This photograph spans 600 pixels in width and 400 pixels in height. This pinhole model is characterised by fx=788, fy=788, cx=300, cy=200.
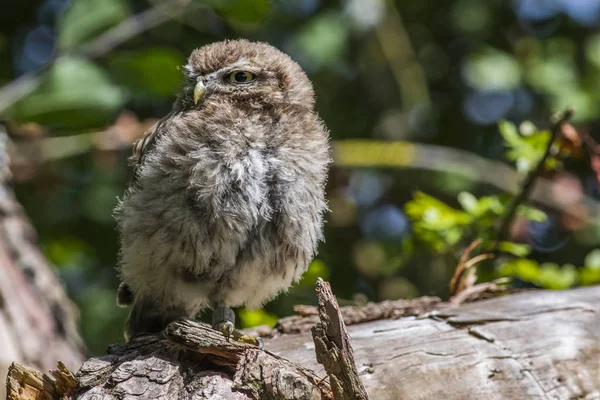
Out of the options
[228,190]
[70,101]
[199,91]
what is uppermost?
[70,101]

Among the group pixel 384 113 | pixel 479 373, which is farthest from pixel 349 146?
pixel 479 373

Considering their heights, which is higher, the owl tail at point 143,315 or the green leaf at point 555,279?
the owl tail at point 143,315

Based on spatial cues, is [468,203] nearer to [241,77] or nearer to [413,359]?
[413,359]

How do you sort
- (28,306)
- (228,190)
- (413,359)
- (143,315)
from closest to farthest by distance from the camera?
(413,359)
(228,190)
(143,315)
(28,306)

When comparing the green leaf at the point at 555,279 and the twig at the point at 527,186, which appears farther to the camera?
the green leaf at the point at 555,279

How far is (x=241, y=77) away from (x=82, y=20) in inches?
61.5

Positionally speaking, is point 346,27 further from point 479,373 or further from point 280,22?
point 479,373

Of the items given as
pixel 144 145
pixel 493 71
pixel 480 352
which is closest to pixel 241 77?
pixel 144 145

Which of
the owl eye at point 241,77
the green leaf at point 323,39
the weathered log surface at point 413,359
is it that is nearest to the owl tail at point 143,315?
the weathered log surface at point 413,359

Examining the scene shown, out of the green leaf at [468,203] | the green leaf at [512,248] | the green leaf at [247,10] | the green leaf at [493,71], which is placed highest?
the green leaf at [493,71]

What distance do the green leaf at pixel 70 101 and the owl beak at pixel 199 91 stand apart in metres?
1.09

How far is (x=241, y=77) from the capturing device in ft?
12.3

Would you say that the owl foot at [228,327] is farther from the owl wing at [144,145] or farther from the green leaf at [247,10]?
the green leaf at [247,10]

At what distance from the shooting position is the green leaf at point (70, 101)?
4.58 meters
